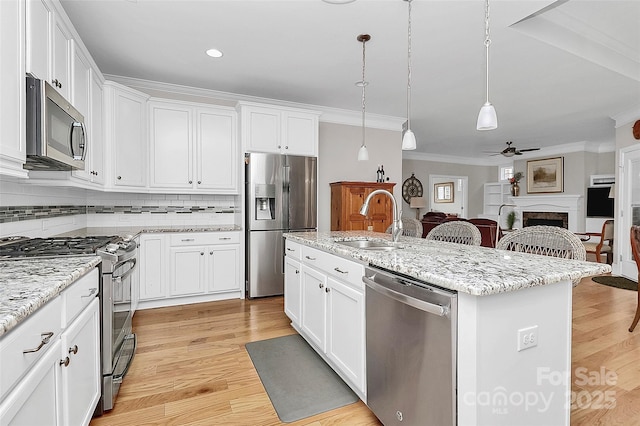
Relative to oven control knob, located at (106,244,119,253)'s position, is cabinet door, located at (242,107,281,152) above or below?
above

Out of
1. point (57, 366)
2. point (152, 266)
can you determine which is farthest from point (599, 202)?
point (57, 366)

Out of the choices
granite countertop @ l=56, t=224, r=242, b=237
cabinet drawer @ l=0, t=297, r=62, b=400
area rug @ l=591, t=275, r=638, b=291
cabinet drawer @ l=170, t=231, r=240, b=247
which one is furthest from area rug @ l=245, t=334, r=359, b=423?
area rug @ l=591, t=275, r=638, b=291

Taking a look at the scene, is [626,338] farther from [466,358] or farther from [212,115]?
[212,115]

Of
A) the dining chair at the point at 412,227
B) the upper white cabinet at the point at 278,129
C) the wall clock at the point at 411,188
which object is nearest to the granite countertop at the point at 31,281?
the dining chair at the point at 412,227

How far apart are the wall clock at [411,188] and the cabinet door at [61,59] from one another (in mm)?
7774

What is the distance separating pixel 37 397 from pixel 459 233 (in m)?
2.59

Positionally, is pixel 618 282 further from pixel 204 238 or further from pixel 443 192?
pixel 204 238

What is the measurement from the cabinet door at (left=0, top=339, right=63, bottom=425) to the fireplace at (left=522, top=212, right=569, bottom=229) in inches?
386

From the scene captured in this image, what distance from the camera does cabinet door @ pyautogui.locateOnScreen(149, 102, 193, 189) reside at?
12.1 ft

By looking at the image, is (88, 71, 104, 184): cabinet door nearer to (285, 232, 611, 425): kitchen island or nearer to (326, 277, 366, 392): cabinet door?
(326, 277, 366, 392): cabinet door

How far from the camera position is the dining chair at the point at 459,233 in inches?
96.8

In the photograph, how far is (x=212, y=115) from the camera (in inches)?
155

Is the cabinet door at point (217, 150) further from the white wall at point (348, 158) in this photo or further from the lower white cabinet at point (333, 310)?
the lower white cabinet at point (333, 310)

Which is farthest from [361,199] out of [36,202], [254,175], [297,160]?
[36,202]
